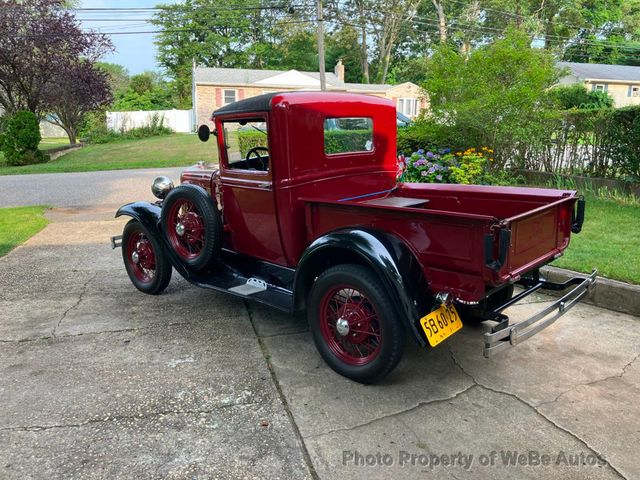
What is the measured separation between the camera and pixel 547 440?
2.55m

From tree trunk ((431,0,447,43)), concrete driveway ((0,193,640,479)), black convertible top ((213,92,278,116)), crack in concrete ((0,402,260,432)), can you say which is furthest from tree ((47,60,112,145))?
tree trunk ((431,0,447,43))

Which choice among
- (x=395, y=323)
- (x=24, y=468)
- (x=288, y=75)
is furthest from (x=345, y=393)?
(x=288, y=75)

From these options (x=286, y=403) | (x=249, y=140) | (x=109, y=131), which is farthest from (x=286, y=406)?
(x=109, y=131)

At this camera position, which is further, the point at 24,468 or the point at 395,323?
the point at 395,323

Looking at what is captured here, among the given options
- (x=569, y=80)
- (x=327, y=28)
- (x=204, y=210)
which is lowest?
(x=204, y=210)

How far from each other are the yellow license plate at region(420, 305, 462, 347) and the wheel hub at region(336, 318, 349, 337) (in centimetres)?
54

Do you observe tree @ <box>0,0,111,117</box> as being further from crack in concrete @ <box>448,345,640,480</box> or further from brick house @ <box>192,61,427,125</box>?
crack in concrete @ <box>448,345,640,480</box>

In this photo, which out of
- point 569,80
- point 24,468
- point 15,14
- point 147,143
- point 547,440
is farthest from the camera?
point 569,80

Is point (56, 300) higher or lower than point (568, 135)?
lower

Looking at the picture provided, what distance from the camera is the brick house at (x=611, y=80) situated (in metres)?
35.8

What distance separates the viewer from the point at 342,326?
10.3ft

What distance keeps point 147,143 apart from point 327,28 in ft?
81.6

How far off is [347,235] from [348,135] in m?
1.32

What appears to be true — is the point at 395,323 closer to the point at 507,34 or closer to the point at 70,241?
the point at 70,241
